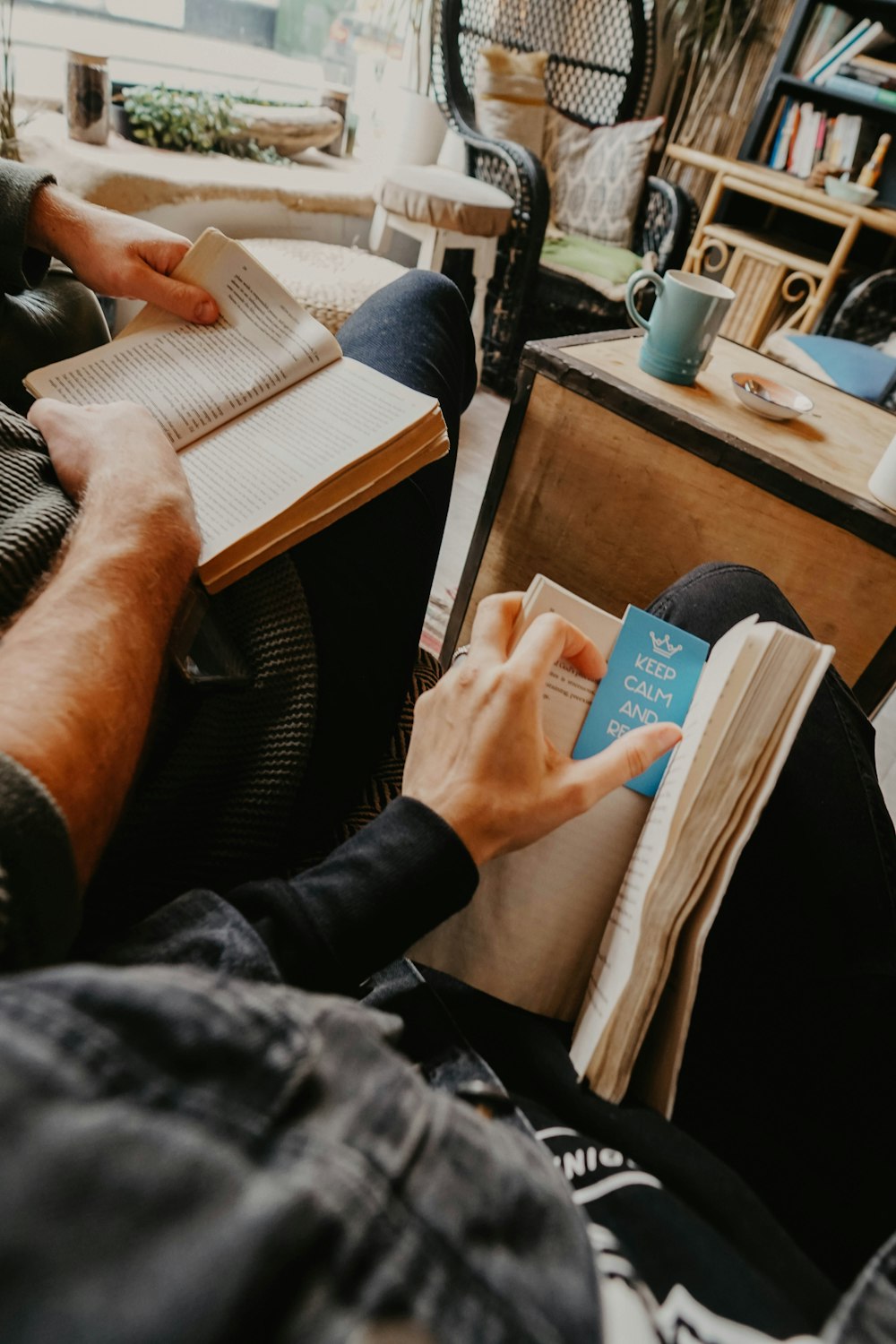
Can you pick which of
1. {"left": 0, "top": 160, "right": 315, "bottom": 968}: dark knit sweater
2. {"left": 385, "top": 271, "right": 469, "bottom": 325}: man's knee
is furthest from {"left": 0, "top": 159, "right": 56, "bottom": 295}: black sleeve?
{"left": 385, "top": 271, "right": 469, "bottom": 325}: man's knee

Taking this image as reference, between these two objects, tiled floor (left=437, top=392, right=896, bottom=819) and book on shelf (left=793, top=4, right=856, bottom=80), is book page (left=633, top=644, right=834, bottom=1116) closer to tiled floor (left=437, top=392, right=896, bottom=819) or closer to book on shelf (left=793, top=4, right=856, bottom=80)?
tiled floor (left=437, top=392, right=896, bottom=819)

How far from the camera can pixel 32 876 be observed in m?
0.32

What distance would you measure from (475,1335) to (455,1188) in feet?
0.12

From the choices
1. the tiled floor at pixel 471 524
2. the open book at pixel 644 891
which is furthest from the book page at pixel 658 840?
the tiled floor at pixel 471 524

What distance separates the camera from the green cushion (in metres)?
2.37

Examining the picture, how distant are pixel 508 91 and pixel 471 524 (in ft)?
5.56

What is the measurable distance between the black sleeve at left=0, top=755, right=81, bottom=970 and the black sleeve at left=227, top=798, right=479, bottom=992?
9 cm

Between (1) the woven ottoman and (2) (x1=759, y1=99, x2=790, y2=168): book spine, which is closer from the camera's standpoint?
(1) the woven ottoman

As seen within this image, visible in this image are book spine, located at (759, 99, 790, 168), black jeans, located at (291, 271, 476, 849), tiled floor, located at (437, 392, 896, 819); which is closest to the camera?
black jeans, located at (291, 271, 476, 849)

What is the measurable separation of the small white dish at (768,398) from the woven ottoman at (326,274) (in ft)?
2.76

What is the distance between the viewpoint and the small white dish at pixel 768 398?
0.97m

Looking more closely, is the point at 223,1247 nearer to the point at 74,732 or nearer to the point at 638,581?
the point at 74,732

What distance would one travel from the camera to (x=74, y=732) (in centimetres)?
41

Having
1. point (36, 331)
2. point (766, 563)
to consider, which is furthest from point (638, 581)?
point (36, 331)
